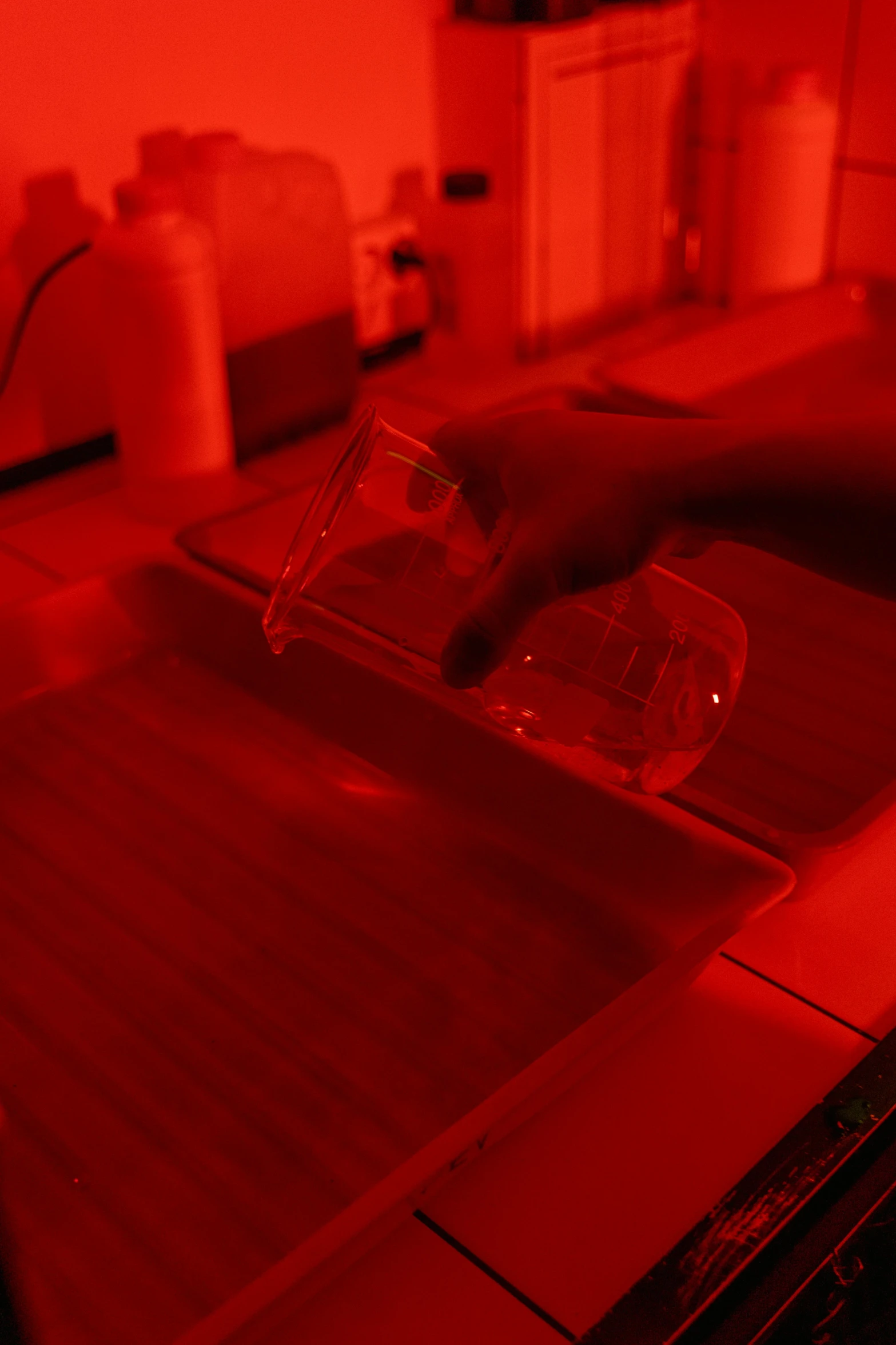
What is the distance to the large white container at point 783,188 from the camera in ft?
4.20

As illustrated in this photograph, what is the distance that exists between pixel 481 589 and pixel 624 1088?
217 millimetres

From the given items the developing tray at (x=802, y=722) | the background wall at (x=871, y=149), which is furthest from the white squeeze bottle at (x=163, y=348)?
the background wall at (x=871, y=149)

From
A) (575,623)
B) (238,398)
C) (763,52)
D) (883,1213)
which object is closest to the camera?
(883,1213)

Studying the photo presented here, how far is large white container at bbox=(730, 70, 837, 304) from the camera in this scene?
128 centimetres

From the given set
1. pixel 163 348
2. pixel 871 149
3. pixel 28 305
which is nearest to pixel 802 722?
pixel 163 348

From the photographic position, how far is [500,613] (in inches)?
20.0

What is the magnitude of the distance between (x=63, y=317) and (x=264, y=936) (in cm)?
64

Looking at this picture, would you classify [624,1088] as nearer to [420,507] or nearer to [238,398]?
[420,507]

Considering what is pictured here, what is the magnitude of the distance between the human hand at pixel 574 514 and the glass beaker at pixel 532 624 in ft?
0.24

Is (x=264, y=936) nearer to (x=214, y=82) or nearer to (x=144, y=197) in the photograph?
(x=144, y=197)

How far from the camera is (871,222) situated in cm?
139

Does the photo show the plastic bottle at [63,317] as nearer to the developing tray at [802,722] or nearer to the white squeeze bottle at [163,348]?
the white squeeze bottle at [163,348]

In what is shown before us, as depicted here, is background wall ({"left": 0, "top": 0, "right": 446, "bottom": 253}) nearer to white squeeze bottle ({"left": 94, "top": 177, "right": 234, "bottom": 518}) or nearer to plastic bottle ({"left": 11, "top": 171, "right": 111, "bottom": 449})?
plastic bottle ({"left": 11, "top": 171, "right": 111, "bottom": 449})

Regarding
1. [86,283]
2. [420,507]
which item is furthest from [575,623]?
[86,283]
